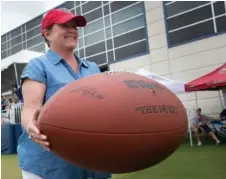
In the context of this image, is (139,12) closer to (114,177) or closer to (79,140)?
(114,177)

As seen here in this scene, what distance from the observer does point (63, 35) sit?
1572 mm

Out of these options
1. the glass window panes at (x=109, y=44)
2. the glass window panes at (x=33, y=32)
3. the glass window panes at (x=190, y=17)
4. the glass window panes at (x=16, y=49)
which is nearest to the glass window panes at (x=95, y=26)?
the glass window panes at (x=109, y=44)

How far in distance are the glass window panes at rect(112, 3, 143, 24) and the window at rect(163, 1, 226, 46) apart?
1269mm

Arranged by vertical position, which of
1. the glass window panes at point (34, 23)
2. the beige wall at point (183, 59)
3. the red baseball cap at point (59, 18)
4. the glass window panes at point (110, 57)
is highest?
the glass window panes at point (34, 23)

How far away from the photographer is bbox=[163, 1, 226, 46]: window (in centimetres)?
932

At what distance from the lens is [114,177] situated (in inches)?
168

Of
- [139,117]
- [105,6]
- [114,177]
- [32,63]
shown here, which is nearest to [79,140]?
[139,117]

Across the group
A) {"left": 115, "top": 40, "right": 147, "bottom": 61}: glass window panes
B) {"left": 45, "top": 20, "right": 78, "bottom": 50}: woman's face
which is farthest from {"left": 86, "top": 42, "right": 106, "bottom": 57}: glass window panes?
{"left": 45, "top": 20, "right": 78, "bottom": 50}: woman's face

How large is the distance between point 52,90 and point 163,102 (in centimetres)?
55

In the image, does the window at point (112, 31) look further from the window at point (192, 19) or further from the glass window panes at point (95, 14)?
the window at point (192, 19)

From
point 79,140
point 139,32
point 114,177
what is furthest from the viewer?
point 139,32

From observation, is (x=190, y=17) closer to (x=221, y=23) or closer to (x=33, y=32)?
(x=221, y=23)

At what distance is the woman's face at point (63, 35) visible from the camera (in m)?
1.57

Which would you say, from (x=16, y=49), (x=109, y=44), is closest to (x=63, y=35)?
(x=109, y=44)
